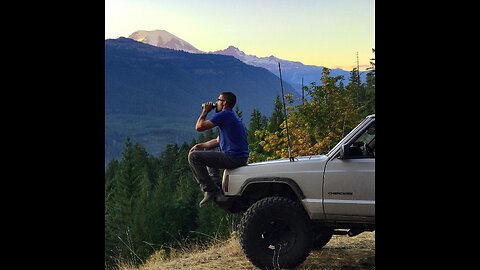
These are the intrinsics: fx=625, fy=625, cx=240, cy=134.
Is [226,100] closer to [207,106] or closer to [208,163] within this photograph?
[207,106]

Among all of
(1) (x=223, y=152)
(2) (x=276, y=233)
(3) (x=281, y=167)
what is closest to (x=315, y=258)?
(2) (x=276, y=233)

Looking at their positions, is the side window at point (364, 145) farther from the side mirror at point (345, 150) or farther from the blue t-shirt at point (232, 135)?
the blue t-shirt at point (232, 135)

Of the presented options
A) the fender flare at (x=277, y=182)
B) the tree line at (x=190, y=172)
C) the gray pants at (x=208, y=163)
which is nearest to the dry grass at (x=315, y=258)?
the fender flare at (x=277, y=182)

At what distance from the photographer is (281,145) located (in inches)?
1336

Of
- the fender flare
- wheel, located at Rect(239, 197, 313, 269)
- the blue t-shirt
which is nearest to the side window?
the fender flare

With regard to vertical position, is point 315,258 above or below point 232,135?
below

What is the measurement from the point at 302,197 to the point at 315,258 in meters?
1.31

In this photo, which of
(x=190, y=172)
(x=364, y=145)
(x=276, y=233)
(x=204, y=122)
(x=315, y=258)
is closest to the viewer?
(x=364, y=145)


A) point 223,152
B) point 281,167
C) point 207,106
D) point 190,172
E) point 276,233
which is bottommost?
point 190,172

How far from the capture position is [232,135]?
6.92 m
